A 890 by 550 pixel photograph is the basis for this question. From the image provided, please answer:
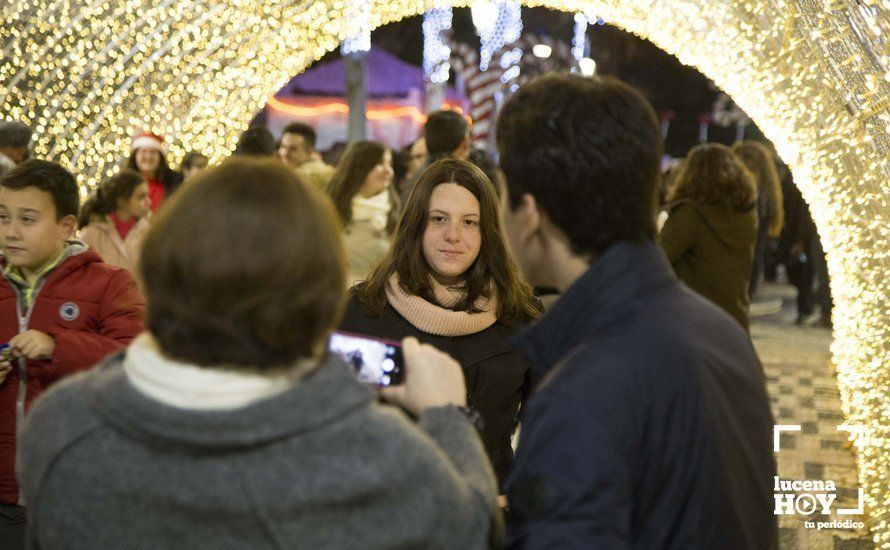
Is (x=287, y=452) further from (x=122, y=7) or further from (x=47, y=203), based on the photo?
(x=122, y=7)

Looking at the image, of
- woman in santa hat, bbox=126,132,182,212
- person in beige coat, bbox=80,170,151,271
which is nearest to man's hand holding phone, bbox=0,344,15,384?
person in beige coat, bbox=80,170,151,271

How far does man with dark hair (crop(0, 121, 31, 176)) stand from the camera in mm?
5676

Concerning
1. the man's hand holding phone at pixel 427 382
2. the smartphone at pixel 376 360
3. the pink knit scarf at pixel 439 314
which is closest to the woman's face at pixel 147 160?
the pink knit scarf at pixel 439 314

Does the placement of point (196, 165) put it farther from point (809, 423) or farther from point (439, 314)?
point (439, 314)

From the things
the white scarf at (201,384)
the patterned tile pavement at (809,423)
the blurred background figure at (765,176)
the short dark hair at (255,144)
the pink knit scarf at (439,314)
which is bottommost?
the patterned tile pavement at (809,423)

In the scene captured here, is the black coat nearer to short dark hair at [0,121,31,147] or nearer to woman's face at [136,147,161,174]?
short dark hair at [0,121,31,147]

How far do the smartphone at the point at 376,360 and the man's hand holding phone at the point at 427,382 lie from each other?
0.23 ft

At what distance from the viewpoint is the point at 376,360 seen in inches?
72.1

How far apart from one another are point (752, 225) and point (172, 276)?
15.3 feet

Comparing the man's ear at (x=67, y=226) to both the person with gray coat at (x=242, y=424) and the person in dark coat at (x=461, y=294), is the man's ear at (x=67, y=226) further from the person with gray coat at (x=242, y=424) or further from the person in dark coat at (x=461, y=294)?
the person with gray coat at (x=242, y=424)

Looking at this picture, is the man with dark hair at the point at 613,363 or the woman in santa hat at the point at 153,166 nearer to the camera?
the man with dark hair at the point at 613,363

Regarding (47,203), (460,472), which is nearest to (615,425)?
(460,472)

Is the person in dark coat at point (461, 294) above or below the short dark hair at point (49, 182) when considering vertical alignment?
below

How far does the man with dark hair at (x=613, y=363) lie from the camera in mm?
1493
